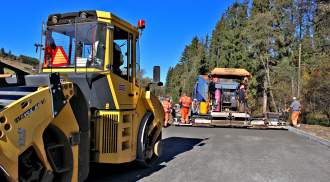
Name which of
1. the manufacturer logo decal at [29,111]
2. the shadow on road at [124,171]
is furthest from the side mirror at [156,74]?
the manufacturer logo decal at [29,111]

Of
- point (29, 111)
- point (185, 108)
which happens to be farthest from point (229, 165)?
point (185, 108)

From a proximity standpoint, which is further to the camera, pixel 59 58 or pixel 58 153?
pixel 59 58

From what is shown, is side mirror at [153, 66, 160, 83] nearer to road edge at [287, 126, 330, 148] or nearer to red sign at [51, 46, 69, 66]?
red sign at [51, 46, 69, 66]

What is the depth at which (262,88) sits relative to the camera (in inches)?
1593

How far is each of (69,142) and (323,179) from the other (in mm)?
4901

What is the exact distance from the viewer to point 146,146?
764cm

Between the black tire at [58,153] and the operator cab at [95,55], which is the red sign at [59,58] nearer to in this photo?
the operator cab at [95,55]

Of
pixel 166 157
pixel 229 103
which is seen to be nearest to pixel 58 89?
pixel 166 157

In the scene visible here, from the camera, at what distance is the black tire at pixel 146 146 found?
→ 23.2 ft

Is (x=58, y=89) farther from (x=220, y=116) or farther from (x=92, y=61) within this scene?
(x=220, y=116)

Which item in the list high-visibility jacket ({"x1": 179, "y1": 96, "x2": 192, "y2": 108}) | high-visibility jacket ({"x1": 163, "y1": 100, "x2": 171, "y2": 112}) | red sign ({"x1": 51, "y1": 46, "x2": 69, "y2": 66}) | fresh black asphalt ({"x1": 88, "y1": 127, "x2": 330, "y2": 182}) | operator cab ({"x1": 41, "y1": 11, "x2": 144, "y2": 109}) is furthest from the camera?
high-visibility jacket ({"x1": 163, "y1": 100, "x2": 171, "y2": 112})

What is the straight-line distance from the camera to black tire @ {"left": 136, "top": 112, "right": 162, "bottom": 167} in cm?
707

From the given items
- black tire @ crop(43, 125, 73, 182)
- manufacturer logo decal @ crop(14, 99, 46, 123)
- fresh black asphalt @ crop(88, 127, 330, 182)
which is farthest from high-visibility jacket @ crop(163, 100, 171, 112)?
manufacturer logo decal @ crop(14, 99, 46, 123)

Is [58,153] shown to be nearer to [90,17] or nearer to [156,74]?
[90,17]
